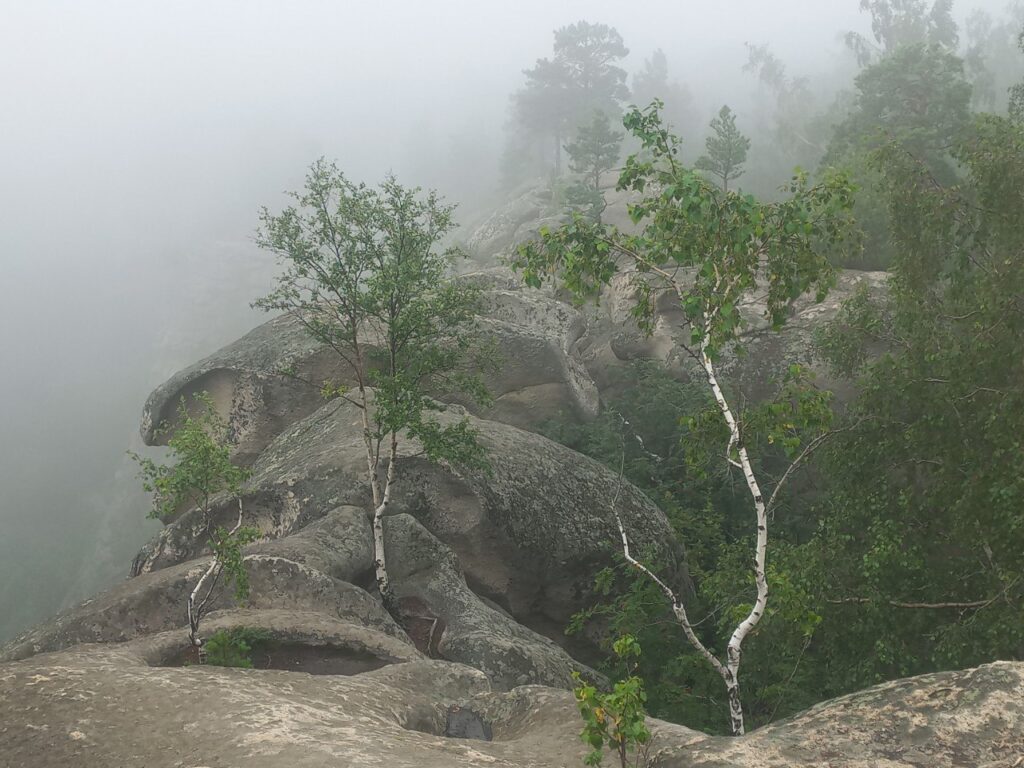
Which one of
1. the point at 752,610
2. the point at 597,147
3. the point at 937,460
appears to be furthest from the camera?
the point at 597,147

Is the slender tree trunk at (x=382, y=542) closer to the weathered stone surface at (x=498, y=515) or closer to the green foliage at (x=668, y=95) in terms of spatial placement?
the weathered stone surface at (x=498, y=515)

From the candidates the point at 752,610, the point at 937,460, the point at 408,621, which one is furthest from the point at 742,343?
the point at 752,610

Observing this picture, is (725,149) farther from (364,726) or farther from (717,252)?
(364,726)

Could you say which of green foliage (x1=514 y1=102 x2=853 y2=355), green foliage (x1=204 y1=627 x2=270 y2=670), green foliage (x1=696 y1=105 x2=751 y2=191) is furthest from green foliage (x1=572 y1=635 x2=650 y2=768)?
green foliage (x1=696 y1=105 x2=751 y2=191)

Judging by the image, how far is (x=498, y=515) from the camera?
19.3m

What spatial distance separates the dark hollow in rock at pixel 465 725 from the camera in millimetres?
9375

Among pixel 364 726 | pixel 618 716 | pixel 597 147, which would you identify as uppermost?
pixel 597 147

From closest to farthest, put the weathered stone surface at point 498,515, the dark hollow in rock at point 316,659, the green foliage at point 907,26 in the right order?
the dark hollow in rock at point 316,659 → the weathered stone surface at point 498,515 → the green foliage at point 907,26

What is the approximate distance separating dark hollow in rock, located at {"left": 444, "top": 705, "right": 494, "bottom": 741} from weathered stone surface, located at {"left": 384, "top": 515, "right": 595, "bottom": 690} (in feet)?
14.2

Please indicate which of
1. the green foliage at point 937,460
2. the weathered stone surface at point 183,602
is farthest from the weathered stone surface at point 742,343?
the weathered stone surface at point 183,602

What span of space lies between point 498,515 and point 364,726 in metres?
11.7

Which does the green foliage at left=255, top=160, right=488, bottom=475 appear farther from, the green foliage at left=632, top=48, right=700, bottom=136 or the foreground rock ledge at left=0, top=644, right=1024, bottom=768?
the green foliage at left=632, top=48, right=700, bottom=136

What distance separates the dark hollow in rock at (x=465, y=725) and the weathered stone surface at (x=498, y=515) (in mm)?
9200

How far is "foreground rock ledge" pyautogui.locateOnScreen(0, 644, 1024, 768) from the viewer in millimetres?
5969
